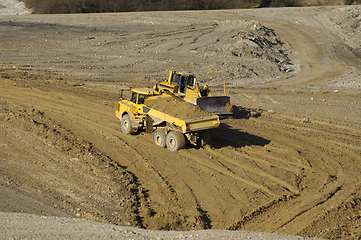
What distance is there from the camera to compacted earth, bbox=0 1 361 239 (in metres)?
8.77

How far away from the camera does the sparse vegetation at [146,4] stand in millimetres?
46438

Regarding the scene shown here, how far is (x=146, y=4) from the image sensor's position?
51.1 meters

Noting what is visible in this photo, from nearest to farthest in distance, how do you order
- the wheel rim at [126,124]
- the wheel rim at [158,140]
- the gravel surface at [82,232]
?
the gravel surface at [82,232] < the wheel rim at [158,140] < the wheel rim at [126,124]

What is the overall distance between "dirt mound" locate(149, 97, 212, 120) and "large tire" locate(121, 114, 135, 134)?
124 centimetres

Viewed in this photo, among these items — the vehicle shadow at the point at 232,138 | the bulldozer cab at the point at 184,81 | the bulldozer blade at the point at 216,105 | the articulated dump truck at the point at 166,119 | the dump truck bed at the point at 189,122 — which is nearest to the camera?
the dump truck bed at the point at 189,122

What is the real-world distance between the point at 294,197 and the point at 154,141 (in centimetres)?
551

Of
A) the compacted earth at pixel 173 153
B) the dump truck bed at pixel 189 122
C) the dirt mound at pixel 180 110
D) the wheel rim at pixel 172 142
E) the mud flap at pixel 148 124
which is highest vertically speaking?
the dirt mound at pixel 180 110

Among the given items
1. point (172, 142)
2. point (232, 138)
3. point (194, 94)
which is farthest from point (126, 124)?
point (232, 138)

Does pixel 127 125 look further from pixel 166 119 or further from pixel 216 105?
pixel 216 105

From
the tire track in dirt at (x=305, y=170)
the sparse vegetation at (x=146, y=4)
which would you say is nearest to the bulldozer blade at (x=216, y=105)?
the tire track in dirt at (x=305, y=170)

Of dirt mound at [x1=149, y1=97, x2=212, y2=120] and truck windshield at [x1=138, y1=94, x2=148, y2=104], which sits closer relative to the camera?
dirt mound at [x1=149, y1=97, x2=212, y2=120]

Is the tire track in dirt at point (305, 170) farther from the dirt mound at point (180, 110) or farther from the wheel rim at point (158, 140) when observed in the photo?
the wheel rim at point (158, 140)

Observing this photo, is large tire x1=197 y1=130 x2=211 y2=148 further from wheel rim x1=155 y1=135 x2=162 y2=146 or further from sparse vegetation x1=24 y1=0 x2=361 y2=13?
sparse vegetation x1=24 y1=0 x2=361 y2=13

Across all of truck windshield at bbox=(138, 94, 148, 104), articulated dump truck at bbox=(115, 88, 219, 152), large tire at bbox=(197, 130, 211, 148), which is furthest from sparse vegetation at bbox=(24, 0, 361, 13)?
large tire at bbox=(197, 130, 211, 148)
